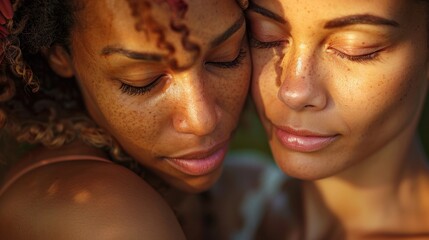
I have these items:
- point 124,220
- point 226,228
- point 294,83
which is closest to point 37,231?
point 124,220

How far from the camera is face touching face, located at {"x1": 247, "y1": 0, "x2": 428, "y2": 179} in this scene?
1.85 meters

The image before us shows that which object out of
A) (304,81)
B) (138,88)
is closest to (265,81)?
(304,81)

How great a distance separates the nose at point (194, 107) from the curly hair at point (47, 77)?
1.9 inches

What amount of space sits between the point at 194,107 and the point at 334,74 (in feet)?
1.23

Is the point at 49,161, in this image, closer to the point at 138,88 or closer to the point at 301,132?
the point at 138,88

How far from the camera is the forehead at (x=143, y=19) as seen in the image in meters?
1.78

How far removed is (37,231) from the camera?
1.78 meters

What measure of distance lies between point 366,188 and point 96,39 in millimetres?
1012

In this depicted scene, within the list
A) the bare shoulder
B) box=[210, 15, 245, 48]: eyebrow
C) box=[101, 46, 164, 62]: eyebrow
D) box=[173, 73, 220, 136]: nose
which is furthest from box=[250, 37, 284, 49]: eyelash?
the bare shoulder

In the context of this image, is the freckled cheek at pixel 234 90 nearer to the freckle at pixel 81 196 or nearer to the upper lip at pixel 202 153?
the upper lip at pixel 202 153

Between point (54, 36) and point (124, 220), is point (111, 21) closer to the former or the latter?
point (54, 36)

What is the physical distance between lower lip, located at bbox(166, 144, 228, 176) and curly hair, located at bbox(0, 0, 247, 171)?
19cm

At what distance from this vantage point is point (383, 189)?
2318 millimetres

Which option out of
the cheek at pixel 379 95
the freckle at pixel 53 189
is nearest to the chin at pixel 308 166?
the cheek at pixel 379 95
